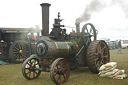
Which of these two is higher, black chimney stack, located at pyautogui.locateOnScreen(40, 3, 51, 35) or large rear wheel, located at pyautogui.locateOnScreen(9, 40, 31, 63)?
black chimney stack, located at pyautogui.locateOnScreen(40, 3, 51, 35)

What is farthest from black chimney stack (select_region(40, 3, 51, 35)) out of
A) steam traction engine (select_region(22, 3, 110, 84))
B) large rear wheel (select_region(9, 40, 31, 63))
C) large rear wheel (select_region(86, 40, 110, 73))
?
large rear wheel (select_region(9, 40, 31, 63))

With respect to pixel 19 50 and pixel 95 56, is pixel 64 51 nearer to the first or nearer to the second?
pixel 95 56

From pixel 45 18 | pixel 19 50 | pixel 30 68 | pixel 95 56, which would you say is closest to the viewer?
pixel 30 68

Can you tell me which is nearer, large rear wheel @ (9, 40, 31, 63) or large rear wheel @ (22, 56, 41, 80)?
large rear wheel @ (22, 56, 41, 80)

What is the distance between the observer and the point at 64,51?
614 centimetres

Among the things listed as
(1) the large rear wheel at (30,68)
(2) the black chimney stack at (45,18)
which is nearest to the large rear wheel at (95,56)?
(2) the black chimney stack at (45,18)

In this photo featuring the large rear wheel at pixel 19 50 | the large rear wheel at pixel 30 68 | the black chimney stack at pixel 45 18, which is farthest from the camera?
the large rear wheel at pixel 19 50

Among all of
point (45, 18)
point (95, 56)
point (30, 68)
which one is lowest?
point (30, 68)

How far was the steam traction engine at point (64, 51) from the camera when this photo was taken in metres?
5.75

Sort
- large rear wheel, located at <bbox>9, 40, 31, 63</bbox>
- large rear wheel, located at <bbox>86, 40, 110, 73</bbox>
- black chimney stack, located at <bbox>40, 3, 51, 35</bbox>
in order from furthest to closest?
large rear wheel, located at <bbox>9, 40, 31, 63</bbox> < black chimney stack, located at <bbox>40, 3, 51, 35</bbox> < large rear wheel, located at <bbox>86, 40, 110, 73</bbox>

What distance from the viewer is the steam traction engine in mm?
5755

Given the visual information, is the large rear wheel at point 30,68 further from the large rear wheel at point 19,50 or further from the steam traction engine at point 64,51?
the large rear wheel at point 19,50

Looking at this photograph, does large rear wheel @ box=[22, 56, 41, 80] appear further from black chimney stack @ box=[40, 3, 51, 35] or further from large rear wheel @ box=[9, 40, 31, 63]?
large rear wheel @ box=[9, 40, 31, 63]

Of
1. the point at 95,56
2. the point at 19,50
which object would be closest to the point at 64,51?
the point at 95,56
